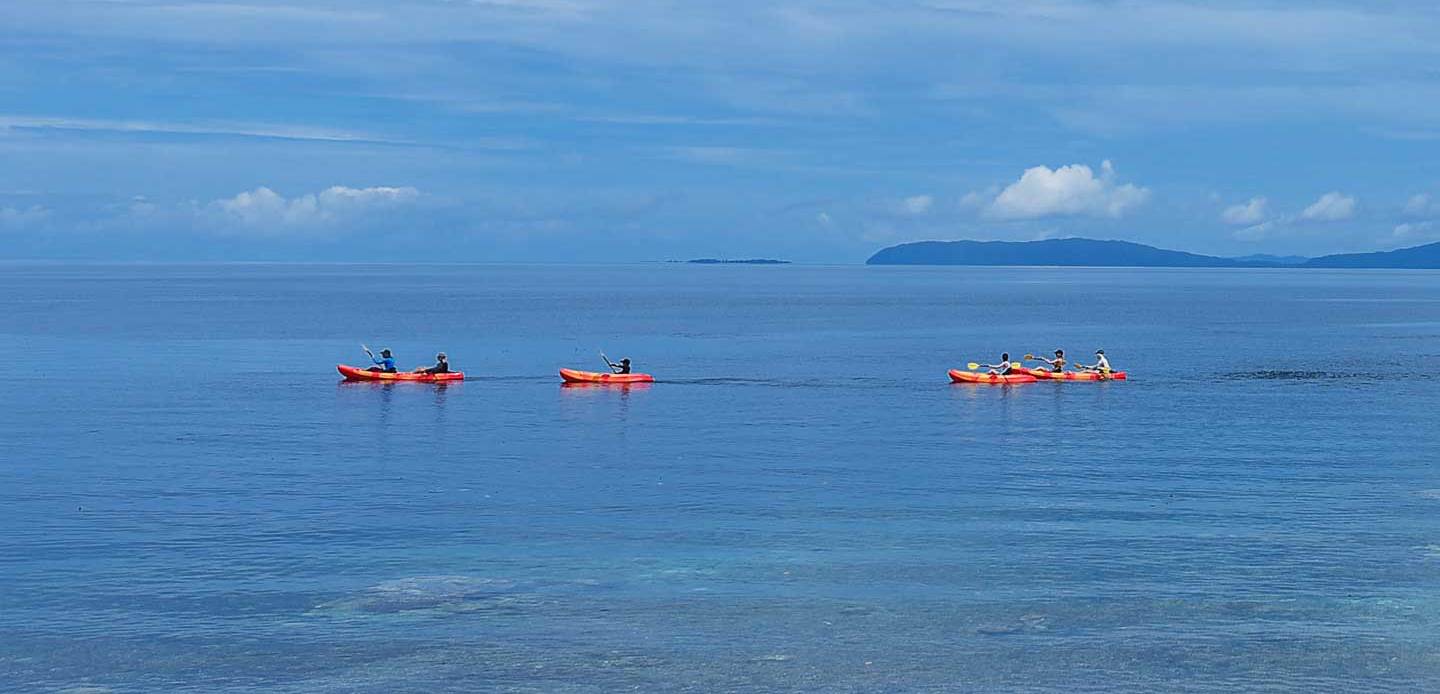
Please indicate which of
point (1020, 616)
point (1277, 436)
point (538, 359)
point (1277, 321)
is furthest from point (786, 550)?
point (1277, 321)

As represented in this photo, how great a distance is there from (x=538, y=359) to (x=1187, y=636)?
7936 cm

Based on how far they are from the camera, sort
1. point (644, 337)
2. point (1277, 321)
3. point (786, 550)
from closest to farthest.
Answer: point (786, 550) < point (644, 337) < point (1277, 321)

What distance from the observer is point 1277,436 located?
213 ft

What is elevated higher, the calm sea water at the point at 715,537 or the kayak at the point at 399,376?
the kayak at the point at 399,376

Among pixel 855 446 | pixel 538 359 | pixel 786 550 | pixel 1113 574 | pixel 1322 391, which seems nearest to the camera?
pixel 1113 574

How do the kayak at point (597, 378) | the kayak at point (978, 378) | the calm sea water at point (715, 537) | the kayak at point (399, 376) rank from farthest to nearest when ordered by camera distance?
1. the kayak at point (978, 378)
2. the kayak at point (399, 376)
3. the kayak at point (597, 378)
4. the calm sea water at point (715, 537)

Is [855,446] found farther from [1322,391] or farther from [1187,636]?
[1322,391]

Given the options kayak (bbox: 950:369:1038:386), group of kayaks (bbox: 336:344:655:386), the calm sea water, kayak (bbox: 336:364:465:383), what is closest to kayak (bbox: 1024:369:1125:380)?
kayak (bbox: 950:369:1038:386)

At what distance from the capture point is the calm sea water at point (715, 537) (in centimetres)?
3053

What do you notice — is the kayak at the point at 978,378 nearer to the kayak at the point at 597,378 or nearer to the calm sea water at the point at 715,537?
the calm sea water at the point at 715,537

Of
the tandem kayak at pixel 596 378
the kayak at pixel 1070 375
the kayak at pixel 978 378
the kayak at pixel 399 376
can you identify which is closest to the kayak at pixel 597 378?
the tandem kayak at pixel 596 378

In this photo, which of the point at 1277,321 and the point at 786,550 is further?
the point at 1277,321

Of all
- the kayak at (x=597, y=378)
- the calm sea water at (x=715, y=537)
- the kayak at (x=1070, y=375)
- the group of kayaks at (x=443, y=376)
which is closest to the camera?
the calm sea water at (x=715, y=537)

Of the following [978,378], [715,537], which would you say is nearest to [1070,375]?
[978,378]
